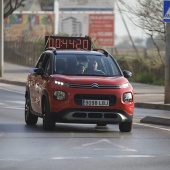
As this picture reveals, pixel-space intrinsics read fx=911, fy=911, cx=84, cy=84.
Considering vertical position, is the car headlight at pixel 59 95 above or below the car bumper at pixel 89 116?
above

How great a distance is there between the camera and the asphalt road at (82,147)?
12422 millimetres

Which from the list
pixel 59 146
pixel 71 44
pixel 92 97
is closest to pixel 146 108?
pixel 71 44

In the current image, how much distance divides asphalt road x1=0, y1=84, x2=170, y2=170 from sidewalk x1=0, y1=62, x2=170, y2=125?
2.94 metres

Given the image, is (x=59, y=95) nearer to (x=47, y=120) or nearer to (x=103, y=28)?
(x=47, y=120)

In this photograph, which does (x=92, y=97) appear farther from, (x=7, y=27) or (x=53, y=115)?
(x=7, y=27)

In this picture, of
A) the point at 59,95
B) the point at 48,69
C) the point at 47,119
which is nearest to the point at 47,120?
the point at 47,119

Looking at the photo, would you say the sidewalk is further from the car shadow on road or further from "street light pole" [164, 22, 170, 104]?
the car shadow on road

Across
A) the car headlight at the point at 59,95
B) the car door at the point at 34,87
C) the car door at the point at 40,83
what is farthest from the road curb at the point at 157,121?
the car headlight at the point at 59,95

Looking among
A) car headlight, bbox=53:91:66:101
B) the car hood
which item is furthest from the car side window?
car headlight, bbox=53:91:66:101

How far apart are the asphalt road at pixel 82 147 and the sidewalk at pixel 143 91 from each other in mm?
2941

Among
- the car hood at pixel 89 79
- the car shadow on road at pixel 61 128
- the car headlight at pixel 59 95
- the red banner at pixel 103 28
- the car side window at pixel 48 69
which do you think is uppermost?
the car side window at pixel 48 69

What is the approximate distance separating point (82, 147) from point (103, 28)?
59.5 meters

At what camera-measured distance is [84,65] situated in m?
18.8

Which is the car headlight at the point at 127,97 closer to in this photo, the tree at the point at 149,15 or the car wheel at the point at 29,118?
the car wheel at the point at 29,118
